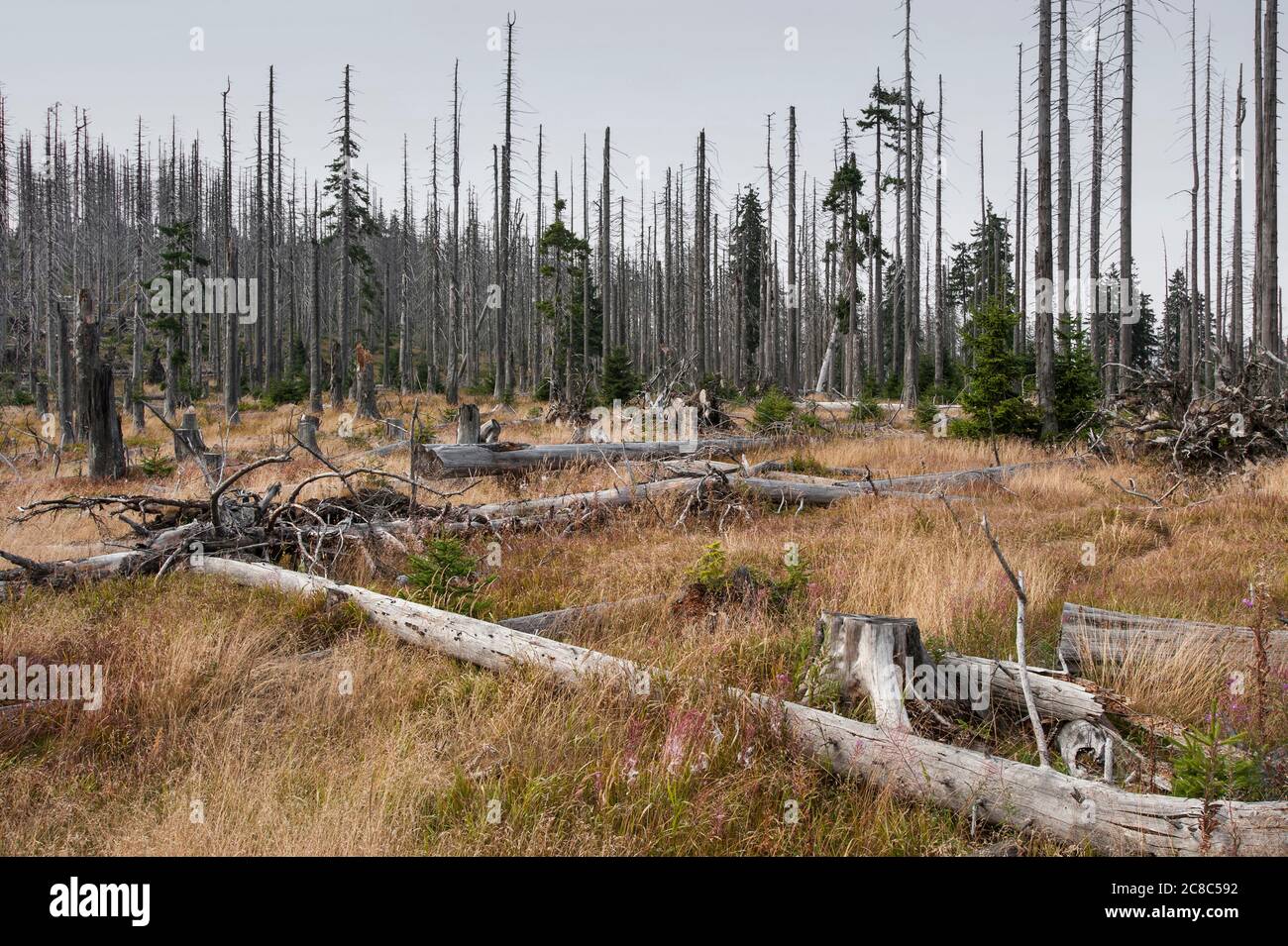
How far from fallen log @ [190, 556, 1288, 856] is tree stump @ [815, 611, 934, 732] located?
12.5 inches

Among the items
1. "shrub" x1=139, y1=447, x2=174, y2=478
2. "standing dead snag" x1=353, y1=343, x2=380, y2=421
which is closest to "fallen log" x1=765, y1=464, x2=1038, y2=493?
"shrub" x1=139, y1=447, x2=174, y2=478

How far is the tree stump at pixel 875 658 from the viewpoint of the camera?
3443 millimetres

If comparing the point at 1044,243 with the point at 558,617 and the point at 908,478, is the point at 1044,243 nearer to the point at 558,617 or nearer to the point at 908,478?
the point at 908,478

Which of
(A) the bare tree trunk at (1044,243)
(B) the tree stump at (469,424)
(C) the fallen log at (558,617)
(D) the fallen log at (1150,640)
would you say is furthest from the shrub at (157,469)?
(A) the bare tree trunk at (1044,243)

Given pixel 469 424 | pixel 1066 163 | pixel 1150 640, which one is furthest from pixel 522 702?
pixel 1066 163

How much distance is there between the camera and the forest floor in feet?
8.98

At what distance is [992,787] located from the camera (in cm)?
281

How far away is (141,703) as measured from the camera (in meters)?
3.74

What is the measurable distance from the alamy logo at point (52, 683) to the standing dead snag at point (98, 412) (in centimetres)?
883

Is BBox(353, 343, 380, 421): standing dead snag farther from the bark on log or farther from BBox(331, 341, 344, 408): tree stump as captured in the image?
the bark on log
